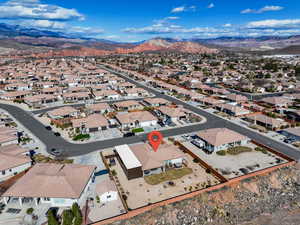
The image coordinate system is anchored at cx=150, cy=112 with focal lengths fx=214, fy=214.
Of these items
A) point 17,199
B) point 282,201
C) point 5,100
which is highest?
point 5,100

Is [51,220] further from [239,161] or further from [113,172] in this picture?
[239,161]

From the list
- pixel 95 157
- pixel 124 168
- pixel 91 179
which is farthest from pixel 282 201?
pixel 95 157

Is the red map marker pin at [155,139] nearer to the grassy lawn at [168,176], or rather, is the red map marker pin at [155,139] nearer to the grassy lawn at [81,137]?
the grassy lawn at [168,176]

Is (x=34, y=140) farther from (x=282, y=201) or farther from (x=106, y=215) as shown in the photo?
(x=282, y=201)

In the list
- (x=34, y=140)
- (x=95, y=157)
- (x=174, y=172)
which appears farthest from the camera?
(x=34, y=140)

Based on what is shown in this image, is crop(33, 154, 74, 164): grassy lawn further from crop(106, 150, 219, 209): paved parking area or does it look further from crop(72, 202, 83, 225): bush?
crop(72, 202, 83, 225): bush

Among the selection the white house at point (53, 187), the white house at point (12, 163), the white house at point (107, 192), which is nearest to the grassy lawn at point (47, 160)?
the white house at point (12, 163)
